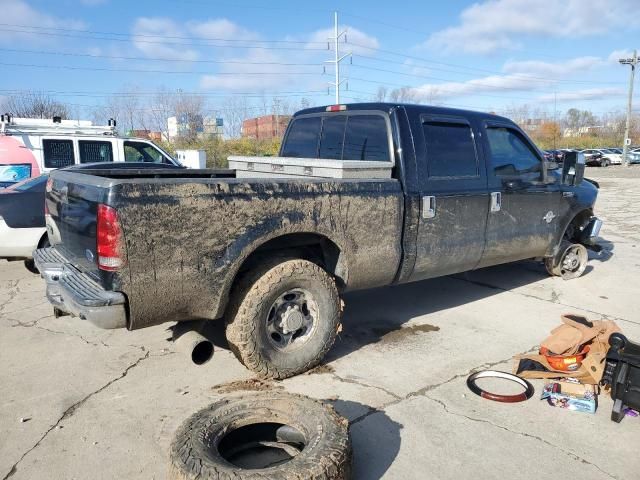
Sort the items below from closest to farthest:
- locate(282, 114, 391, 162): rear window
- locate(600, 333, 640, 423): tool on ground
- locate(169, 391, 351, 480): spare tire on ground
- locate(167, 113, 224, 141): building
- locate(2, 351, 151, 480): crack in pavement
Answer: locate(169, 391, 351, 480): spare tire on ground → locate(2, 351, 151, 480): crack in pavement → locate(600, 333, 640, 423): tool on ground → locate(282, 114, 391, 162): rear window → locate(167, 113, 224, 141): building

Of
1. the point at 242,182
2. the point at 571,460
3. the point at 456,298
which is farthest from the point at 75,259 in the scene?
the point at 456,298

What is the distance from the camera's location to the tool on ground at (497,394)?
136 inches

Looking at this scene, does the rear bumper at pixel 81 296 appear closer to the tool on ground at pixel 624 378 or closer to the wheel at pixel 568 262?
the tool on ground at pixel 624 378

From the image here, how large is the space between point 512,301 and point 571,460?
308cm

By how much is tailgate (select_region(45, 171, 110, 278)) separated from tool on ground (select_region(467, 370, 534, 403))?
2666mm

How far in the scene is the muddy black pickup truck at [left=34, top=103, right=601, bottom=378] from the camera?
9.87 ft

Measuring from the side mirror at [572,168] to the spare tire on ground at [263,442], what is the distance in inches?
177

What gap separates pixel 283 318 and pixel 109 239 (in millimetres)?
1379

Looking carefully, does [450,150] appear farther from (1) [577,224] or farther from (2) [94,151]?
(2) [94,151]

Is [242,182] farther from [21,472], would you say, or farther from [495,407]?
[495,407]

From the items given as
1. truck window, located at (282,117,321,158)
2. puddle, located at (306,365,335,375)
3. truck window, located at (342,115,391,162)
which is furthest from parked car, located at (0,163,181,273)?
puddle, located at (306,365,335,375)

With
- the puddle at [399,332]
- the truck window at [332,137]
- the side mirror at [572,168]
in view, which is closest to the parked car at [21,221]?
the truck window at [332,137]

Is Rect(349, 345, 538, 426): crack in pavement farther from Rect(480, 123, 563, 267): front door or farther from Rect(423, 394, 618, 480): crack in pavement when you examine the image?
Rect(480, 123, 563, 267): front door

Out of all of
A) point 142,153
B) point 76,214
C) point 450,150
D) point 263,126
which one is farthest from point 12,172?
point 263,126
